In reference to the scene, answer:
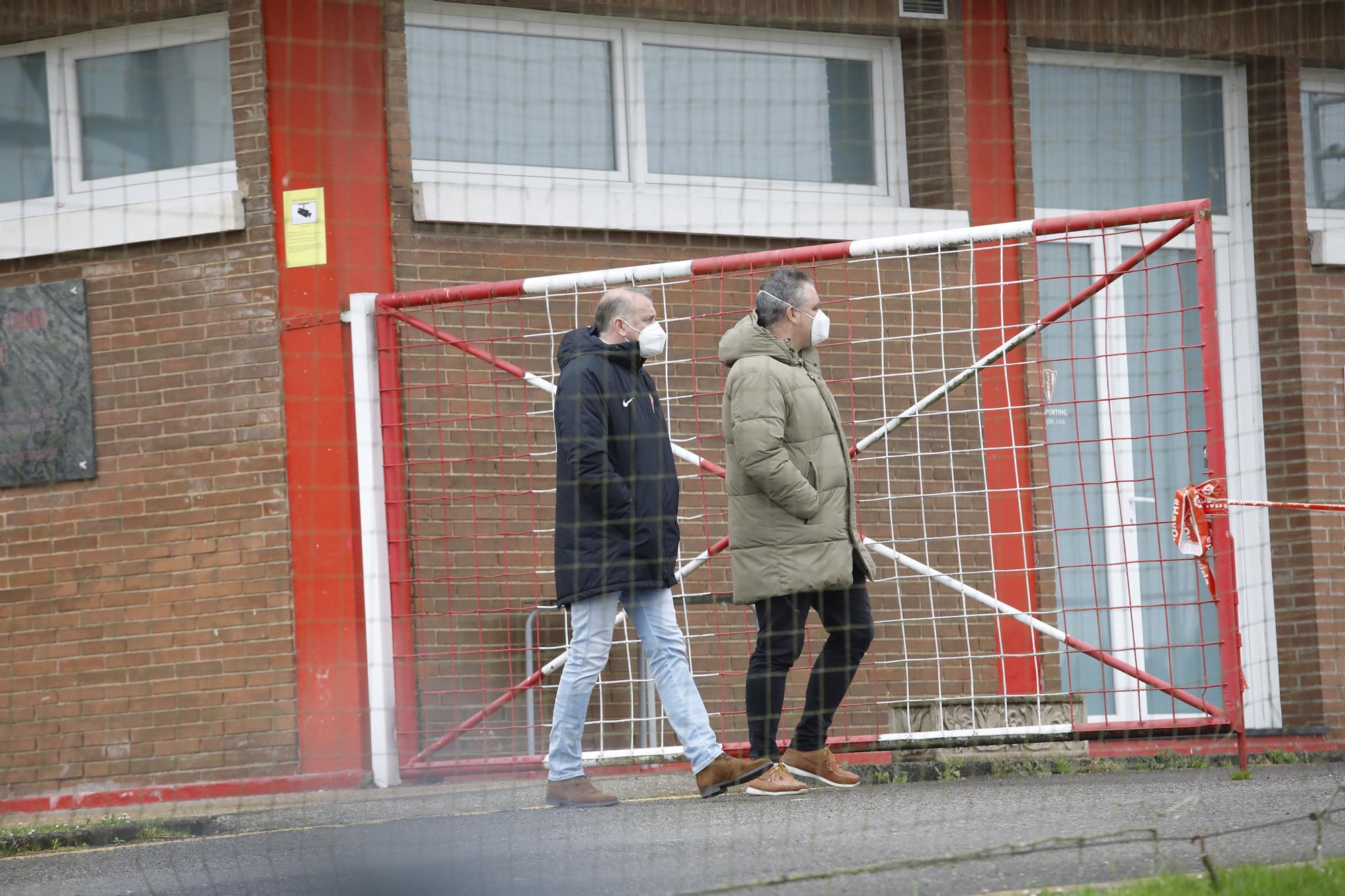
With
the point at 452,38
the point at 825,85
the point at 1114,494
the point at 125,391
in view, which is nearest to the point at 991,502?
the point at 1114,494

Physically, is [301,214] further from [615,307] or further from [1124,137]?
[1124,137]

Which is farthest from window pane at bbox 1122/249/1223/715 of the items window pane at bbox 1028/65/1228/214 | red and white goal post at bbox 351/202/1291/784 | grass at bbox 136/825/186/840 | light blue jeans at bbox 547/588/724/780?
grass at bbox 136/825/186/840

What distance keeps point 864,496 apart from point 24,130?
15.1 feet

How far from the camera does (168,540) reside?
7832mm

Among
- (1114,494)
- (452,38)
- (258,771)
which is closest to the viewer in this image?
(258,771)

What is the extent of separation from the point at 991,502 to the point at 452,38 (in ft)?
12.1

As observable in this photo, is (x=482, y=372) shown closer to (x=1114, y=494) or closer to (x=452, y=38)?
(x=452, y=38)

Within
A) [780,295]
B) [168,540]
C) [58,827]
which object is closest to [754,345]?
[780,295]

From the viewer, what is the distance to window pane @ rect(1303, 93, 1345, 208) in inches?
395

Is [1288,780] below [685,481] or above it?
below

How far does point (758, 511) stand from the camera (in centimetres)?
614

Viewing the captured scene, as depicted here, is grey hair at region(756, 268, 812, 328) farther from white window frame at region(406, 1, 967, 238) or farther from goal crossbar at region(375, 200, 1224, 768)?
white window frame at region(406, 1, 967, 238)

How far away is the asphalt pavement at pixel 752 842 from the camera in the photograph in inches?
175

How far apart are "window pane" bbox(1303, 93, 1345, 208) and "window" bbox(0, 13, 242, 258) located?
248 inches
